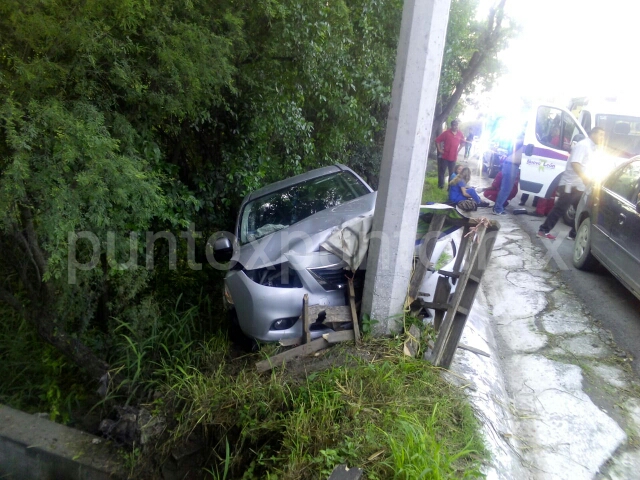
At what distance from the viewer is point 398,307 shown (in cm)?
384

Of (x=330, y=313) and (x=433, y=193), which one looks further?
(x=433, y=193)

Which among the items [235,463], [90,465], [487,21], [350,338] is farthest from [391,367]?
[487,21]

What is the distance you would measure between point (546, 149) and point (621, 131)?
1470 millimetres

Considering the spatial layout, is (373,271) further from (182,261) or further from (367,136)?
(367,136)

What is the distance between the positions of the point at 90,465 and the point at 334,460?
79.8 inches

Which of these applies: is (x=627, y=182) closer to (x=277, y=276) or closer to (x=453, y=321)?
(x=453, y=321)

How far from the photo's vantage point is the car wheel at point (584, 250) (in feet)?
19.1

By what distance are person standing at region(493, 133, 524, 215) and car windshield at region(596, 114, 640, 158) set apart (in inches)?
54.6

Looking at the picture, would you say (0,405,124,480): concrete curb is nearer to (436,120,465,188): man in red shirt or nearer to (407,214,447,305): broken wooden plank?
(407,214,447,305): broken wooden plank

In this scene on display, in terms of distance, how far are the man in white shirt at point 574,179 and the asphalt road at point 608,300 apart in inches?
24.7

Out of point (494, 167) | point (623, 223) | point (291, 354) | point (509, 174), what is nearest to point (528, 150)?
point (509, 174)

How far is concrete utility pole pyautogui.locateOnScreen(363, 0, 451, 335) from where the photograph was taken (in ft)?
10.6

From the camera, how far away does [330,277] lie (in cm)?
400

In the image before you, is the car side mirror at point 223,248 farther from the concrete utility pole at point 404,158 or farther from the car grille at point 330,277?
the concrete utility pole at point 404,158
